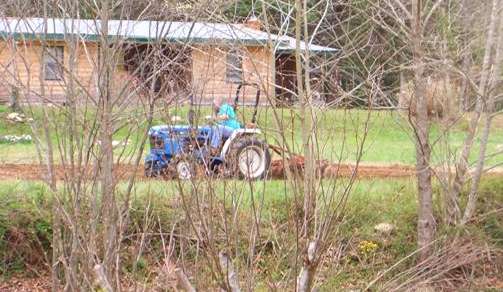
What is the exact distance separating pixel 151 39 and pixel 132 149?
0.87 metres

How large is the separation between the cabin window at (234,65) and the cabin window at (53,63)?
1.88 metres

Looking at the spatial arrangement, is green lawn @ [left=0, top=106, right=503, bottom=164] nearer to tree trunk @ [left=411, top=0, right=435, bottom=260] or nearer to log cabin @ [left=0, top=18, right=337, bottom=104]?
log cabin @ [left=0, top=18, right=337, bottom=104]

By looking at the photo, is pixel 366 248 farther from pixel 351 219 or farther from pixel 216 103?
pixel 216 103

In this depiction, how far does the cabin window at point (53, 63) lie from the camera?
6.22m

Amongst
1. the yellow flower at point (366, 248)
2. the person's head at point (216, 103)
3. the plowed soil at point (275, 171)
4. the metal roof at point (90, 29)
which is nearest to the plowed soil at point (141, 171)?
the plowed soil at point (275, 171)

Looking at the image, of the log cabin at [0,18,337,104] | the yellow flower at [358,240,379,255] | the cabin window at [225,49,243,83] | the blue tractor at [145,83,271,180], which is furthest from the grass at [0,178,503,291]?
the blue tractor at [145,83,271,180]

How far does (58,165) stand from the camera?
6.61m

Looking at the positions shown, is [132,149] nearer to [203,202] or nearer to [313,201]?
[203,202]

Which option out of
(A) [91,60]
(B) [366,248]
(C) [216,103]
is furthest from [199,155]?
(B) [366,248]

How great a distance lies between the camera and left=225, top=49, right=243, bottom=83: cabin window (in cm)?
879

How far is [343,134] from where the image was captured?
18.4 ft

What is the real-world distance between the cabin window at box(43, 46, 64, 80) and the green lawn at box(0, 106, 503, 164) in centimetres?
33

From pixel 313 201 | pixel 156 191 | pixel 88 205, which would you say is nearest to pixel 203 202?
pixel 313 201

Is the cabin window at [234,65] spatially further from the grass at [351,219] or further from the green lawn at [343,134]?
the grass at [351,219]
